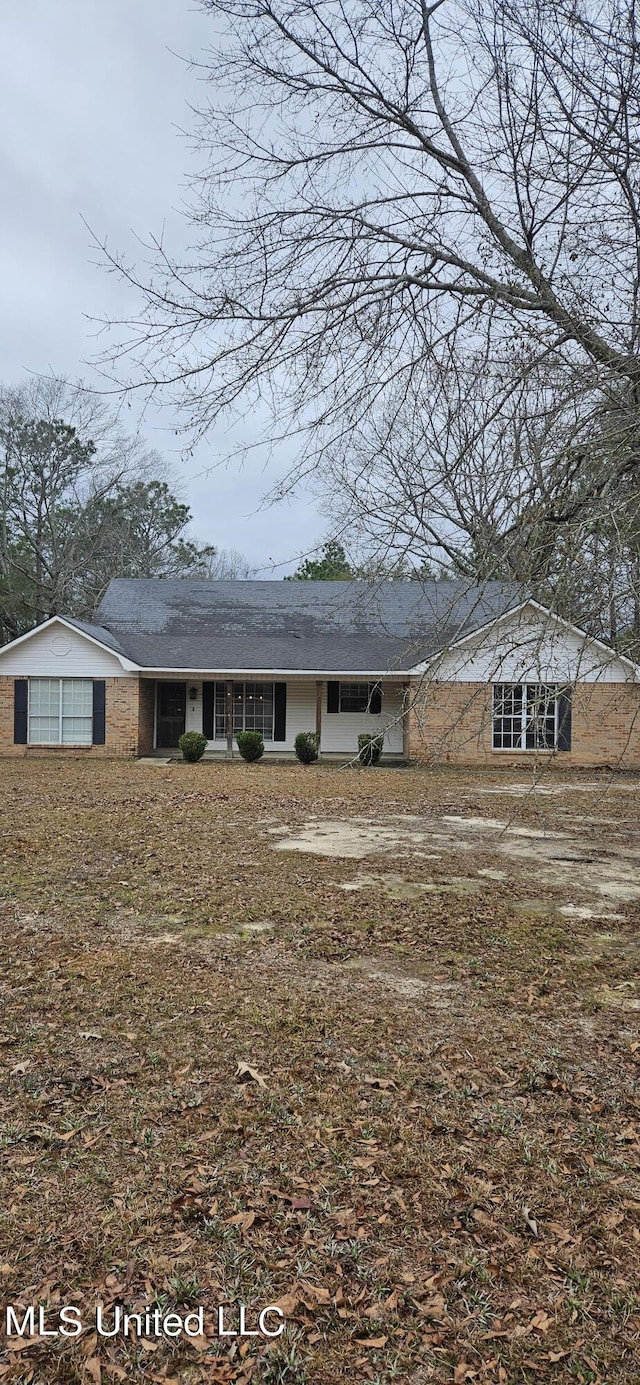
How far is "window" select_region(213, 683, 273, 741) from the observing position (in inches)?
803

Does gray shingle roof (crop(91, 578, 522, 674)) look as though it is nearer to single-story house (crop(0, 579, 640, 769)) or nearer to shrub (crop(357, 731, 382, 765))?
single-story house (crop(0, 579, 640, 769))

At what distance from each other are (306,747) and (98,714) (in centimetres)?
517

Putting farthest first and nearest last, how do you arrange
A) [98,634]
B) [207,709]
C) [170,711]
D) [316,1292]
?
[170,711] < [207,709] < [98,634] < [316,1292]

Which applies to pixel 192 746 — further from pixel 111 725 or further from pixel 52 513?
pixel 52 513

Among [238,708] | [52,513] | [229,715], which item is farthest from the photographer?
[52,513]

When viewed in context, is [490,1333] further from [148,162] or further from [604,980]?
[148,162]

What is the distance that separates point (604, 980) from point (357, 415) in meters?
3.97

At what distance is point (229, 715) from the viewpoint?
65.6ft

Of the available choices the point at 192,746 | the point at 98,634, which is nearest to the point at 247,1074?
the point at 192,746

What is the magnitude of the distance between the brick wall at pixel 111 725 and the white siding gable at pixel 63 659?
0.32 m

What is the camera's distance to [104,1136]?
3072 millimetres

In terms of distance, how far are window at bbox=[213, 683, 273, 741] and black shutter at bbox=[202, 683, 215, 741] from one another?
5.2 inches

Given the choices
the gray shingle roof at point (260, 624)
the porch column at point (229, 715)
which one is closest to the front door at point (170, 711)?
the porch column at point (229, 715)

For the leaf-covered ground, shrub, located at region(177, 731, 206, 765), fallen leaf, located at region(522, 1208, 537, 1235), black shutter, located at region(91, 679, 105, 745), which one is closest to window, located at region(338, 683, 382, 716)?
shrub, located at region(177, 731, 206, 765)
